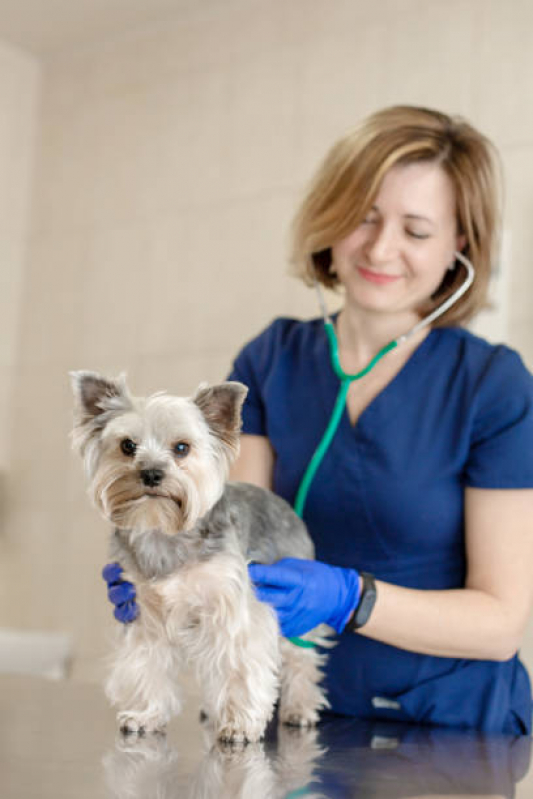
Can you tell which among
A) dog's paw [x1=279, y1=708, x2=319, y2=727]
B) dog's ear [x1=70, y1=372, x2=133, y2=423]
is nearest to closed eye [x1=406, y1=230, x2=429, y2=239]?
dog's ear [x1=70, y1=372, x2=133, y2=423]

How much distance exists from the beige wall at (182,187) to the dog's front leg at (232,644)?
1809 mm

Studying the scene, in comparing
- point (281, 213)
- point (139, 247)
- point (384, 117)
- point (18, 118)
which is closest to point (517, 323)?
point (281, 213)

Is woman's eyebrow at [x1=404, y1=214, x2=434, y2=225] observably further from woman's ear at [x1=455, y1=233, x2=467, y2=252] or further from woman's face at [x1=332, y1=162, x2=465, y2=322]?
woman's ear at [x1=455, y1=233, x2=467, y2=252]

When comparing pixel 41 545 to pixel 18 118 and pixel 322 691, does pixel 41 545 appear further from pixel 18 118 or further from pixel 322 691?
pixel 322 691

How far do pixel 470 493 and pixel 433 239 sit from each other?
46cm

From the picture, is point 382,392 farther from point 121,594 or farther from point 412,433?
point 121,594

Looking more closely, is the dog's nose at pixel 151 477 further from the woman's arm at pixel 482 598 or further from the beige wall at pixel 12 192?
the beige wall at pixel 12 192

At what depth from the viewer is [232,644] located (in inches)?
51.8

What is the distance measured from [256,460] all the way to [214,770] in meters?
0.87

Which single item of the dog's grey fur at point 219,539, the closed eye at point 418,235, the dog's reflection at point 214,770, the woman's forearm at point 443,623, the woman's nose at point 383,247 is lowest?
the dog's reflection at point 214,770

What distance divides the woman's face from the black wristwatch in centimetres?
54

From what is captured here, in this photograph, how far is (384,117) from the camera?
1.85 meters

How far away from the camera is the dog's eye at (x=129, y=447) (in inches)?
49.0

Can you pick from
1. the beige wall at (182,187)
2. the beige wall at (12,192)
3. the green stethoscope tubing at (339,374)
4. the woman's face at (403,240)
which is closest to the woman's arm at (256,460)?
the green stethoscope tubing at (339,374)
